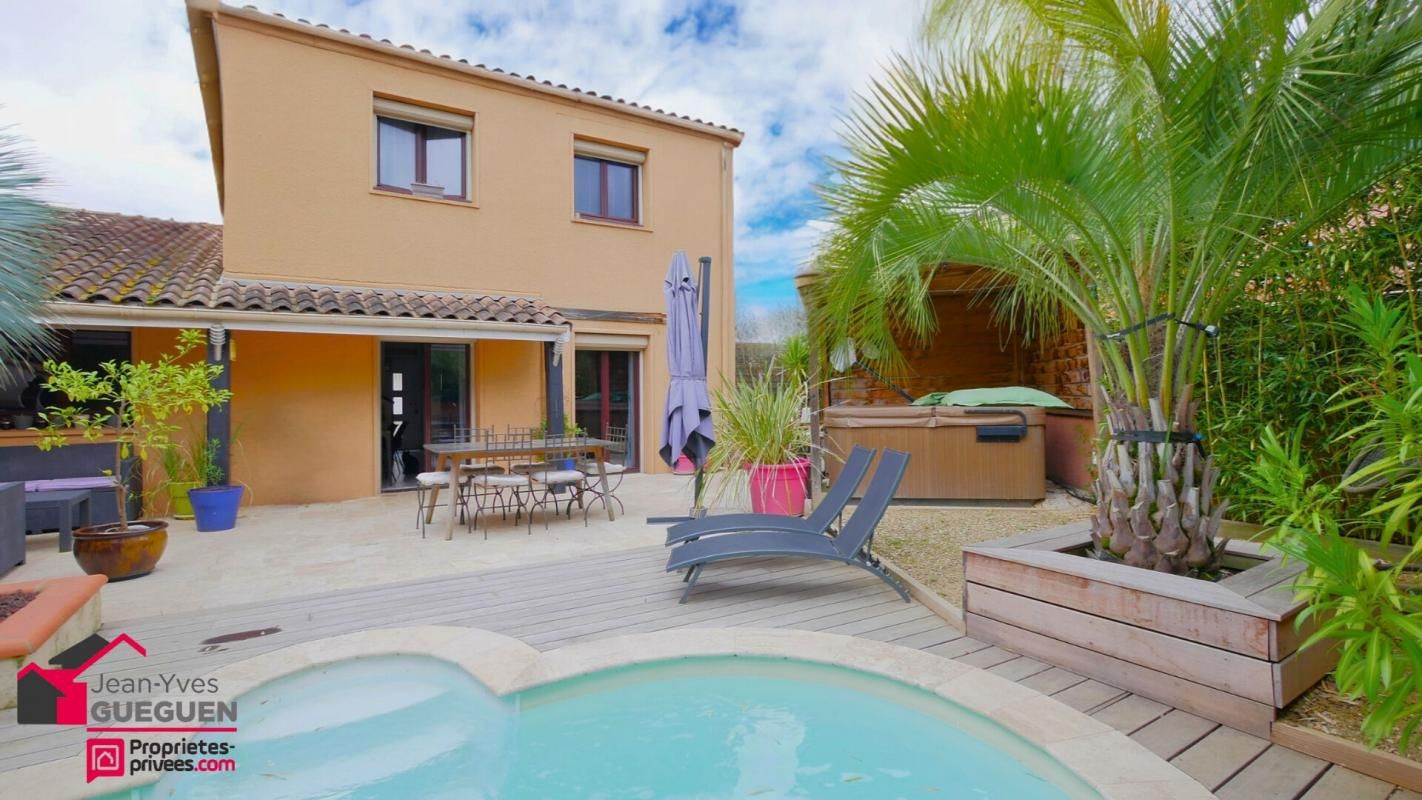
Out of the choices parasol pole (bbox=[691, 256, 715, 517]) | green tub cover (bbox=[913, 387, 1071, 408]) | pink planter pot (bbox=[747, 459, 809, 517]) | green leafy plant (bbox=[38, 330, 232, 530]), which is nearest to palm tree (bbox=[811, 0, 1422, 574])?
pink planter pot (bbox=[747, 459, 809, 517])

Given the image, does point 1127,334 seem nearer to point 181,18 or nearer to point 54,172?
point 54,172

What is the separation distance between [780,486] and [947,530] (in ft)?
5.31

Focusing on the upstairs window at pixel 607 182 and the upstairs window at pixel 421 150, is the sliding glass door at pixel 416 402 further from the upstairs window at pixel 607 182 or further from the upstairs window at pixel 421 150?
the upstairs window at pixel 607 182

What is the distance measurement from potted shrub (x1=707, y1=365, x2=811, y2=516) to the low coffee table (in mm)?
5725

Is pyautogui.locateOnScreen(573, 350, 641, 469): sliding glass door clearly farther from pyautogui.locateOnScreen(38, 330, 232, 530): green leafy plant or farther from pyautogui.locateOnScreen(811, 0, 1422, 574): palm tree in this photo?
pyautogui.locateOnScreen(811, 0, 1422, 574): palm tree

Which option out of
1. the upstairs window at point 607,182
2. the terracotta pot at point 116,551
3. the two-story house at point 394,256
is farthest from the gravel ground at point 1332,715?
the upstairs window at point 607,182

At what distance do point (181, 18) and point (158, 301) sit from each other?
13.5 ft

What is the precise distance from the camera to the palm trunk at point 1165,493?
10.3 feet

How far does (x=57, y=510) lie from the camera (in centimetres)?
588

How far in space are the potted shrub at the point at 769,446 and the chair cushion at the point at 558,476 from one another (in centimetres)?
149

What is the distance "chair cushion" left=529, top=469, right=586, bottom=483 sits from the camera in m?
6.50

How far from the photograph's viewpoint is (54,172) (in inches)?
146

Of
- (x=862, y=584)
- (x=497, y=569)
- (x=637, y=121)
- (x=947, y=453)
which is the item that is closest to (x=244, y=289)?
(x=497, y=569)

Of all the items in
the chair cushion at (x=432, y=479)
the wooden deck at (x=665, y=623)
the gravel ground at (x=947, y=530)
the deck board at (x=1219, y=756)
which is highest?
the chair cushion at (x=432, y=479)
